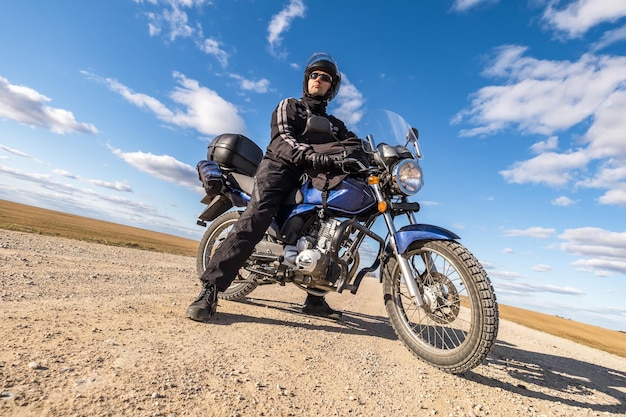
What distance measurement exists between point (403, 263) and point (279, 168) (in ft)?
5.68

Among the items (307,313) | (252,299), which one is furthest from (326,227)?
(252,299)

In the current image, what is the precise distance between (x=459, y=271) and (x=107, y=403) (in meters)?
2.45

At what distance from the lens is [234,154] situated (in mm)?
4684

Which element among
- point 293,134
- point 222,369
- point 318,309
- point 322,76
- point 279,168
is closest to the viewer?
point 222,369

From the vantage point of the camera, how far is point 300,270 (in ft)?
11.2

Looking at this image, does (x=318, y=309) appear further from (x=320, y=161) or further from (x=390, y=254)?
(x=320, y=161)

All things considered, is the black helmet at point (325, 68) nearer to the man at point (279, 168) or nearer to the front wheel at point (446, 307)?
the man at point (279, 168)

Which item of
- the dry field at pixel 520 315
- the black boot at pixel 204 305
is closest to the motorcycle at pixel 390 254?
the black boot at pixel 204 305

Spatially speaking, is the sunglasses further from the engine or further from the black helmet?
the engine

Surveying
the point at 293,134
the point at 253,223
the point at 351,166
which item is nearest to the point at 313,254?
the point at 253,223

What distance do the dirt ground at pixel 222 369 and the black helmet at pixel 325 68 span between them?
9.84 ft

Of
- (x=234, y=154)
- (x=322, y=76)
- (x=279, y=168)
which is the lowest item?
(x=279, y=168)

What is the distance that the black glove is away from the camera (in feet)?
11.1

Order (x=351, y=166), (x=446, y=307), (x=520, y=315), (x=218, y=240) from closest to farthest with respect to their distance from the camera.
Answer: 1. (x=446, y=307)
2. (x=351, y=166)
3. (x=218, y=240)
4. (x=520, y=315)
